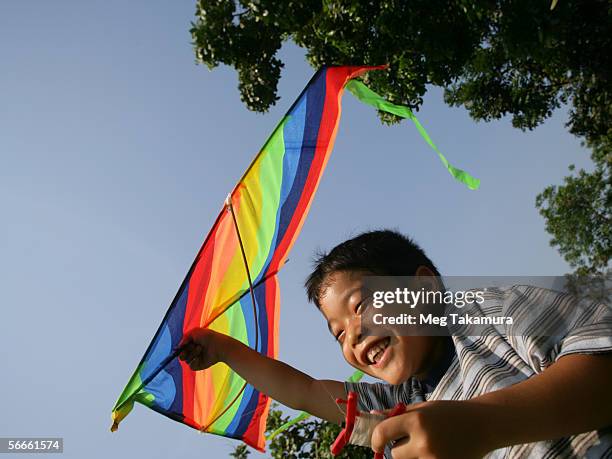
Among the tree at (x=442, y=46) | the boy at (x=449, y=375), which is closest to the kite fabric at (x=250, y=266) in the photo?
the boy at (x=449, y=375)

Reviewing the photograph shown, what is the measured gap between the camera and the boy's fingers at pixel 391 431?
26.1 inches

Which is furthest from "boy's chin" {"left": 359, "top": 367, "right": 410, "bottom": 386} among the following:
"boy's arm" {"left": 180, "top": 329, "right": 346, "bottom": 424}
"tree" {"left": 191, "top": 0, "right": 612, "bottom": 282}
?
"tree" {"left": 191, "top": 0, "right": 612, "bottom": 282}

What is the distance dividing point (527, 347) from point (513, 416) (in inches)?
9.7

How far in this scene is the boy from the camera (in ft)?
2.25

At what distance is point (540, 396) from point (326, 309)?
69 centimetres

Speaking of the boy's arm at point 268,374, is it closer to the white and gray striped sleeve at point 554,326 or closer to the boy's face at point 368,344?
the boy's face at point 368,344

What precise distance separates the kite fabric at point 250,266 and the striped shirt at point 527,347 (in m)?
0.74

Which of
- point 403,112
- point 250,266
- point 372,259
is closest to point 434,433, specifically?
point 372,259

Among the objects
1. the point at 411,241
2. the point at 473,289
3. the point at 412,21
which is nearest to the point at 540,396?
the point at 473,289

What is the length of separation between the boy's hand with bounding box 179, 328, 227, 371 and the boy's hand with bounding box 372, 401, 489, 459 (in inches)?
38.3

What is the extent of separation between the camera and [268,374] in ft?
4.94

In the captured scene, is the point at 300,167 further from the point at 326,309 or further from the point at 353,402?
the point at 353,402

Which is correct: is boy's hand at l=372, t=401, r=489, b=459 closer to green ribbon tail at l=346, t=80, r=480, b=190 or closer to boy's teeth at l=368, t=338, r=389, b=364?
boy's teeth at l=368, t=338, r=389, b=364

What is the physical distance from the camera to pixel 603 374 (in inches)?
30.8
